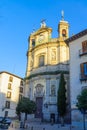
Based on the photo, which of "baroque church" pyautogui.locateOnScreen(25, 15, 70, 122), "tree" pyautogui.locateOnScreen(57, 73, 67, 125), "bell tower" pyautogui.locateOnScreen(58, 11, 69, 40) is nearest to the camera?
"tree" pyautogui.locateOnScreen(57, 73, 67, 125)

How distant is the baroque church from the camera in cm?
3966

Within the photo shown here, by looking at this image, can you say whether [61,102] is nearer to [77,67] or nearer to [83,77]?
[77,67]

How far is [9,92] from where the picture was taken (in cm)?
5666

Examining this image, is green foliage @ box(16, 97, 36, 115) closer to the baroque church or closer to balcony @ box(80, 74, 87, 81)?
balcony @ box(80, 74, 87, 81)

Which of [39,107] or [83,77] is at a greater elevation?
[83,77]

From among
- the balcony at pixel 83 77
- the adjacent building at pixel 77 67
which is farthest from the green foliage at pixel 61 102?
the balcony at pixel 83 77

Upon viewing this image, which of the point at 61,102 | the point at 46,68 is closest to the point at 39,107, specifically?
the point at 46,68

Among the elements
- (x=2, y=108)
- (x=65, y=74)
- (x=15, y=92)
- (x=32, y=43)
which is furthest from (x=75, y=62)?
(x=15, y=92)

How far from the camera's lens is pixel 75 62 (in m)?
28.5

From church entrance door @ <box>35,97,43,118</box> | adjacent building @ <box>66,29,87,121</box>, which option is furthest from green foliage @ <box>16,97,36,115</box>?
church entrance door @ <box>35,97,43,118</box>

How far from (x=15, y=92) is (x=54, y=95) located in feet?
71.9

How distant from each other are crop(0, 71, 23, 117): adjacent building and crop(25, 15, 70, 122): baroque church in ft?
36.5

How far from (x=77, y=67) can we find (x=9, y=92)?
3264 cm

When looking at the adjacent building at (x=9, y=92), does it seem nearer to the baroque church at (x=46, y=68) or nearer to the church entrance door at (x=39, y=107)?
the baroque church at (x=46, y=68)
